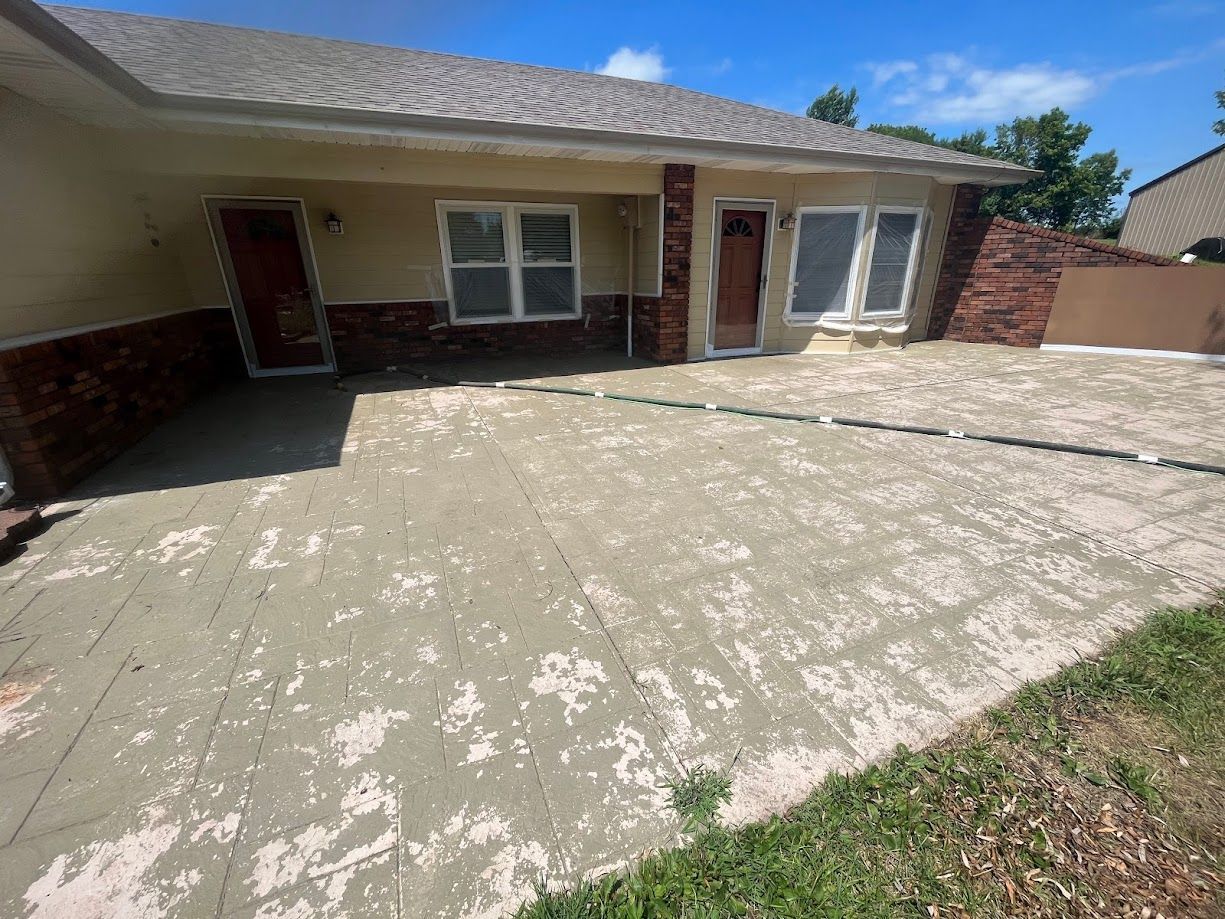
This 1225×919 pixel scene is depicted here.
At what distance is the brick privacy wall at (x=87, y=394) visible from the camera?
3385mm

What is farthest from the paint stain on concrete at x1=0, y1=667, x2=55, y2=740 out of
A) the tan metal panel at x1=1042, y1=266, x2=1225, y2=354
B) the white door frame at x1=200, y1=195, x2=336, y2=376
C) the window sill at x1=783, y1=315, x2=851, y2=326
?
the tan metal panel at x1=1042, y1=266, x2=1225, y2=354

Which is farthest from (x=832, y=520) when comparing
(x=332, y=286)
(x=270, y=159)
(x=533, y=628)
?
(x=332, y=286)

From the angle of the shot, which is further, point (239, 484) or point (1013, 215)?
point (1013, 215)

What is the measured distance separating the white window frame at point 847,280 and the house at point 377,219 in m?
0.04

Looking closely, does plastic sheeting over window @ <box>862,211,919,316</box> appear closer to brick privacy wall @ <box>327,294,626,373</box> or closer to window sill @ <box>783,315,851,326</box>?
window sill @ <box>783,315,851,326</box>

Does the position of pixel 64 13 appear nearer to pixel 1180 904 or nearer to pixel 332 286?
pixel 332 286

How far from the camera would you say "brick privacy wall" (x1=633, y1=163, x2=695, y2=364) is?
273 inches

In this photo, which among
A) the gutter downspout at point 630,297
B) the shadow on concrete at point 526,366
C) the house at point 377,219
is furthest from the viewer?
the gutter downspout at point 630,297

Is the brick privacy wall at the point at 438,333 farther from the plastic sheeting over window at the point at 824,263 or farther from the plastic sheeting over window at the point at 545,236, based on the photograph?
the plastic sheeting over window at the point at 824,263

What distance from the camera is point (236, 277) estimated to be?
6668 millimetres

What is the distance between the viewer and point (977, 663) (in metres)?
2.10

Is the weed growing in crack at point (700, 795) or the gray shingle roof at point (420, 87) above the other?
the gray shingle roof at point (420, 87)

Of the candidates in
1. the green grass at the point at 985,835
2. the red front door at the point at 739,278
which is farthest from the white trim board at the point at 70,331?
the red front door at the point at 739,278

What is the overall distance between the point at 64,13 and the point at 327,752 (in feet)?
33.0
